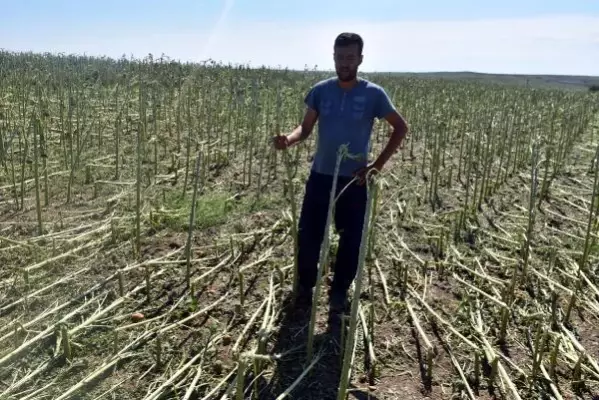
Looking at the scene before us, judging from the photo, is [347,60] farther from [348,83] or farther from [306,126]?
[306,126]

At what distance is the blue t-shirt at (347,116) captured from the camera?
3.09 meters

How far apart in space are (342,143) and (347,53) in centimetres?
49

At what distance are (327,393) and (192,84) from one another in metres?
7.97

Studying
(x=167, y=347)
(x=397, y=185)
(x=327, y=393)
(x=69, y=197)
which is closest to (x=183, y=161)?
(x=69, y=197)

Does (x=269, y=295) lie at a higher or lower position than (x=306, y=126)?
lower

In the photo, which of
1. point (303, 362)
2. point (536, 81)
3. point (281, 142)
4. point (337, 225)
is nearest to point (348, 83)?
point (281, 142)

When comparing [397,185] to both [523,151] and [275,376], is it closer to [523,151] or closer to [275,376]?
[523,151]

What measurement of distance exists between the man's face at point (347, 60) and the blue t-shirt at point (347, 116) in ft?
0.35

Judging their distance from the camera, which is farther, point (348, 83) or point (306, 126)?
point (306, 126)

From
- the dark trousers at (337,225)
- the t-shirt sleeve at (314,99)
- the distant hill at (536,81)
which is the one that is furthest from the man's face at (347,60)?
the distant hill at (536,81)

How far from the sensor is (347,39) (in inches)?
117

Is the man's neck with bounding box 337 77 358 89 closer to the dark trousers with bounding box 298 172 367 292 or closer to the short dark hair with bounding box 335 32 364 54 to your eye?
the short dark hair with bounding box 335 32 364 54

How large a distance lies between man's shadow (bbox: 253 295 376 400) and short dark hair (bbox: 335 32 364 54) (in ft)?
5.13

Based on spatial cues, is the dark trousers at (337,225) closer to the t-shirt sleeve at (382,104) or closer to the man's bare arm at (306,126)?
the man's bare arm at (306,126)
